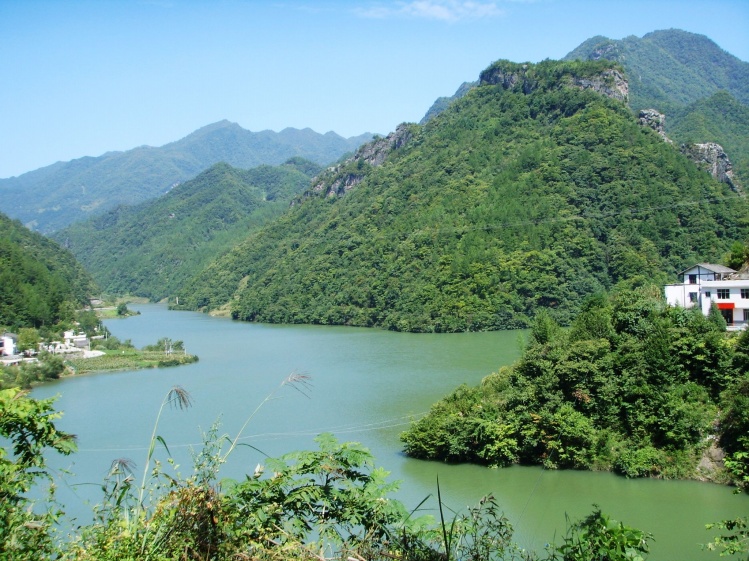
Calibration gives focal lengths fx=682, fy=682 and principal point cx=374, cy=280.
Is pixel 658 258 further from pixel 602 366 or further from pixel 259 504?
pixel 259 504

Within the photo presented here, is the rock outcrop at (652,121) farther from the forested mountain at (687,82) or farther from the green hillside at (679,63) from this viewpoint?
the green hillside at (679,63)

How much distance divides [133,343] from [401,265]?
14.5m

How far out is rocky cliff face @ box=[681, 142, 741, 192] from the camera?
3684 centimetres

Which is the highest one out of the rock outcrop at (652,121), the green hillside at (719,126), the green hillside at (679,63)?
the green hillside at (679,63)

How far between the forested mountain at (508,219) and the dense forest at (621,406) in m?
18.6

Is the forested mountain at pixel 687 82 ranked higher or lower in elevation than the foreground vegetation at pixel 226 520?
higher

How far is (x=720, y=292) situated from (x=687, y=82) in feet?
274

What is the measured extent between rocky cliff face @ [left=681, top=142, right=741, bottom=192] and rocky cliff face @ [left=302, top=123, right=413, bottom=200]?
73.7 feet

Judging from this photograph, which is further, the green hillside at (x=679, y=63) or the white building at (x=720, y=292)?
the green hillside at (x=679, y=63)

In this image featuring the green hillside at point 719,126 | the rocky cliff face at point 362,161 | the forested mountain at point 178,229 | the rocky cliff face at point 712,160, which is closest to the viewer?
the rocky cliff face at point 712,160

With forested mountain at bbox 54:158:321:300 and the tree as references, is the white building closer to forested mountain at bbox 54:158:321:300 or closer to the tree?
the tree

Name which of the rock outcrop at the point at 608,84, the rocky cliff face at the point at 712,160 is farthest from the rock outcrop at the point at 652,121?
the rock outcrop at the point at 608,84

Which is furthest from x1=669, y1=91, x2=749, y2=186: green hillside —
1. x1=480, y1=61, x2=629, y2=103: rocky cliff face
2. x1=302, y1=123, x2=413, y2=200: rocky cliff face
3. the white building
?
the white building

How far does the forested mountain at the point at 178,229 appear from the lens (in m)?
74.9
